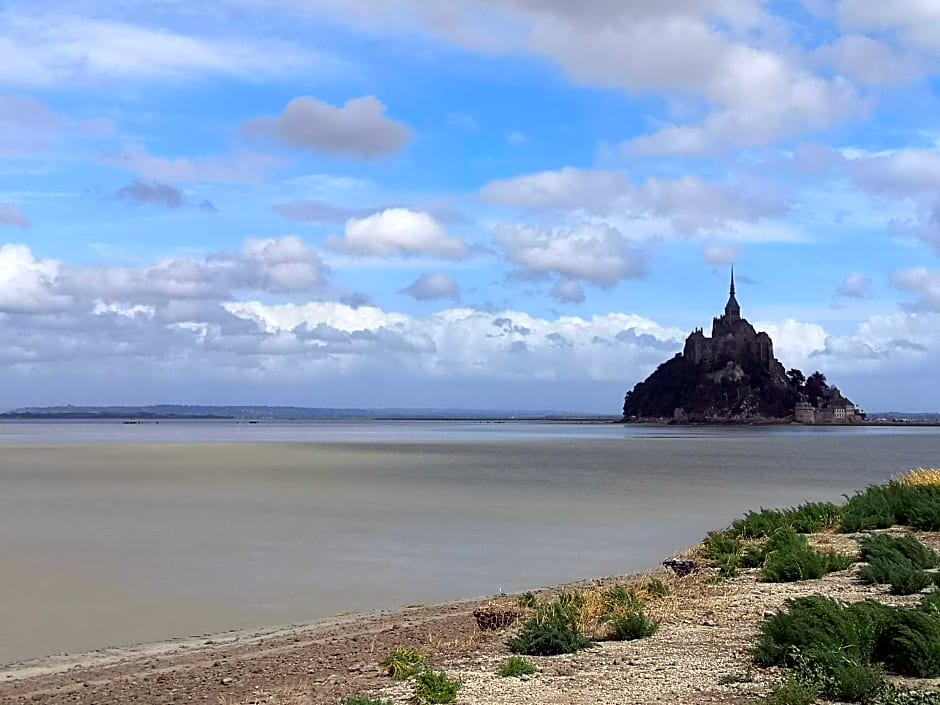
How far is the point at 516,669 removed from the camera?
25.3 ft

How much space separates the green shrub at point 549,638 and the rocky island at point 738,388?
17578 centimetres

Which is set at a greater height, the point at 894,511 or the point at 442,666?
the point at 894,511

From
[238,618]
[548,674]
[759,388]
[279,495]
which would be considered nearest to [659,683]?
[548,674]

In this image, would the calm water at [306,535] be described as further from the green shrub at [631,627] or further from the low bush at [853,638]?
the low bush at [853,638]

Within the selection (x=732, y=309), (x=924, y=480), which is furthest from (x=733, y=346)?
(x=924, y=480)

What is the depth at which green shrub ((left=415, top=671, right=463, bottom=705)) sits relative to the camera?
693 centimetres

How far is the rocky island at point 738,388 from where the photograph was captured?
181875 mm

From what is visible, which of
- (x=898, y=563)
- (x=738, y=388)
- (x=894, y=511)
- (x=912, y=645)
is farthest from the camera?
(x=738, y=388)

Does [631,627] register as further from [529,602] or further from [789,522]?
[789,522]

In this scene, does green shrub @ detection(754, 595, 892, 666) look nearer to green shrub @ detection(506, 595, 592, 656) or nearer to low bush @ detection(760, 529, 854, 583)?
green shrub @ detection(506, 595, 592, 656)

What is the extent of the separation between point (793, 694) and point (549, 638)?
245cm

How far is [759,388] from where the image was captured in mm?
183500

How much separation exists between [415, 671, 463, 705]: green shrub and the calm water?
4.96 metres

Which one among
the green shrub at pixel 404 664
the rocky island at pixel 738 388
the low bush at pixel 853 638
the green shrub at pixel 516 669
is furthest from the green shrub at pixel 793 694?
the rocky island at pixel 738 388
